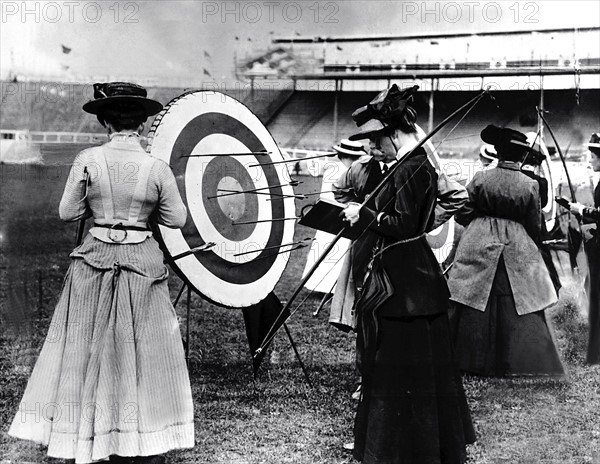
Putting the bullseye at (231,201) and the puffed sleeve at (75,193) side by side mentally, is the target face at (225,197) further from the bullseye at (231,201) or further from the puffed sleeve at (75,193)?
the puffed sleeve at (75,193)

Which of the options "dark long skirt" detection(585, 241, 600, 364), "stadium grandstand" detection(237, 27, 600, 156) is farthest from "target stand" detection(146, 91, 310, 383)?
"dark long skirt" detection(585, 241, 600, 364)

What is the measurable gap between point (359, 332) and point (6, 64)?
2521 mm

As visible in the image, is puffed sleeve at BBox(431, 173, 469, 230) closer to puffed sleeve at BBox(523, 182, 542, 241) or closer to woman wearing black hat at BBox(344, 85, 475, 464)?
woman wearing black hat at BBox(344, 85, 475, 464)

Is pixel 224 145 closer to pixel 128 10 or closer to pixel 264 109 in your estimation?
pixel 264 109

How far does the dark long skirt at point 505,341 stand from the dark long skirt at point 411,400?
1.50 m

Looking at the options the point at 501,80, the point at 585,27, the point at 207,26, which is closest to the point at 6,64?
the point at 207,26

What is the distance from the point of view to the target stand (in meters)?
3.29

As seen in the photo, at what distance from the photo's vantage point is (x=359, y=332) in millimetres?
3205

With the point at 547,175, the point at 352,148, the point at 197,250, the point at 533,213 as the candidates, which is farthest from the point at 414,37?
the point at 547,175

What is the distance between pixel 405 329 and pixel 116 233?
1.33m

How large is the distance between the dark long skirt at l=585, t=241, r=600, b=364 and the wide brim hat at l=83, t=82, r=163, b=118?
126 inches

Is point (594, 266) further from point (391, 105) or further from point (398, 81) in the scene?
point (391, 105)

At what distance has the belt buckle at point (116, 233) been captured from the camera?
2924mm

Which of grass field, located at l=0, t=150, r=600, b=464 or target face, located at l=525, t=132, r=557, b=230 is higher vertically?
target face, located at l=525, t=132, r=557, b=230
